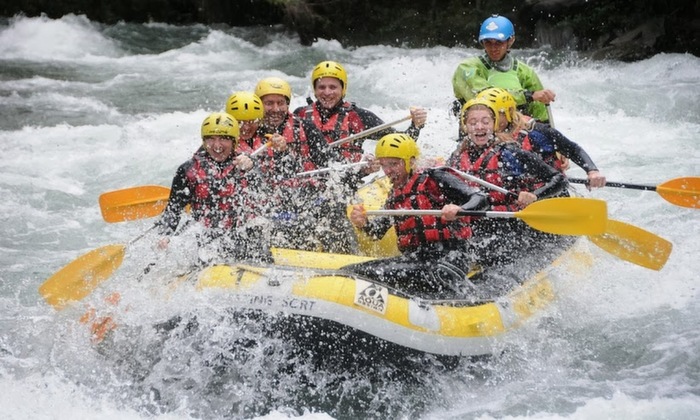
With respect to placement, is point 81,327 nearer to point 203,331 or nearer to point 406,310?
point 203,331

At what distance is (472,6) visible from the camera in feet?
54.9

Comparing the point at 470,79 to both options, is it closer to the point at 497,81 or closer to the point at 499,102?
the point at 497,81

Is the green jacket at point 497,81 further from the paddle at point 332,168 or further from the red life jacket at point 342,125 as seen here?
the paddle at point 332,168

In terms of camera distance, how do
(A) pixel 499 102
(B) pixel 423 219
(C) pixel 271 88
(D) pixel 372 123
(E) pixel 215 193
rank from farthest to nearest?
(D) pixel 372 123 → (C) pixel 271 88 → (A) pixel 499 102 → (E) pixel 215 193 → (B) pixel 423 219

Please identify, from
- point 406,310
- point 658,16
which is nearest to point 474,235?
point 406,310

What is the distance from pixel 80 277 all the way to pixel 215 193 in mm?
1101

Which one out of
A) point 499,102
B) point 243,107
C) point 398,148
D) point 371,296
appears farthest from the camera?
point 243,107

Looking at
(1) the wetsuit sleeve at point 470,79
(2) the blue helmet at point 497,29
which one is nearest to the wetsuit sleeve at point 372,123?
(1) the wetsuit sleeve at point 470,79

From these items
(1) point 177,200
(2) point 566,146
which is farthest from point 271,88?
(2) point 566,146

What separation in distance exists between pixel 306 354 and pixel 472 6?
501 inches

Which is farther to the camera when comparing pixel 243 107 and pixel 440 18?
pixel 440 18

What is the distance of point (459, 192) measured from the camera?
5500 millimetres

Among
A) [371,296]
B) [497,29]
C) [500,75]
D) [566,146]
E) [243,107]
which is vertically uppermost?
[497,29]

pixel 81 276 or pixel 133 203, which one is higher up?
pixel 133 203
